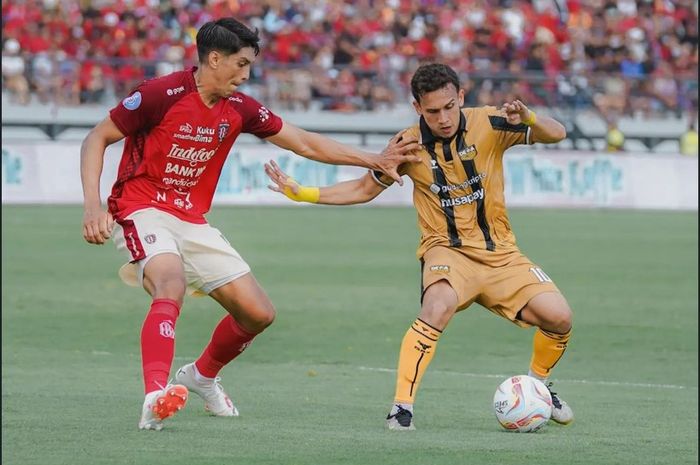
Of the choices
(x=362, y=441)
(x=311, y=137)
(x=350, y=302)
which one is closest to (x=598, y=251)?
(x=350, y=302)

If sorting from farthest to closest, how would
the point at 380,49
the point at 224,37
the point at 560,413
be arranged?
the point at 380,49 → the point at 560,413 → the point at 224,37

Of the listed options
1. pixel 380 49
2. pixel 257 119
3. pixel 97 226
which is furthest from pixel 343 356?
pixel 380 49

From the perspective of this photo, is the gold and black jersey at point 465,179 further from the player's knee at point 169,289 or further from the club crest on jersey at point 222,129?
the player's knee at point 169,289

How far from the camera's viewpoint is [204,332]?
516 inches

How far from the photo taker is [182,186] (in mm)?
7715

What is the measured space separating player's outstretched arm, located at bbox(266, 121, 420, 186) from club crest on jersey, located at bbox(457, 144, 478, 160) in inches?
9.9

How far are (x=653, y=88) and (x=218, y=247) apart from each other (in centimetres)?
2349

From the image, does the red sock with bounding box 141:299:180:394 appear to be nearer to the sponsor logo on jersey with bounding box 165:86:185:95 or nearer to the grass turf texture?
the grass turf texture

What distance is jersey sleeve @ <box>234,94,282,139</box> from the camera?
7926 millimetres

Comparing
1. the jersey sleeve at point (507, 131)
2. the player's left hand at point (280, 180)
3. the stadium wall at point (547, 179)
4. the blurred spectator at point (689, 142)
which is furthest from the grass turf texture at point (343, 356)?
the blurred spectator at point (689, 142)

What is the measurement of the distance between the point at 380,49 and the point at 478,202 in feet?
76.6

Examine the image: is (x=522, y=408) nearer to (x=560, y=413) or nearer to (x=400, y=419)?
(x=560, y=413)

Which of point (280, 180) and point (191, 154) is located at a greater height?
point (191, 154)

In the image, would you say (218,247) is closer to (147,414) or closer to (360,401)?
(147,414)
